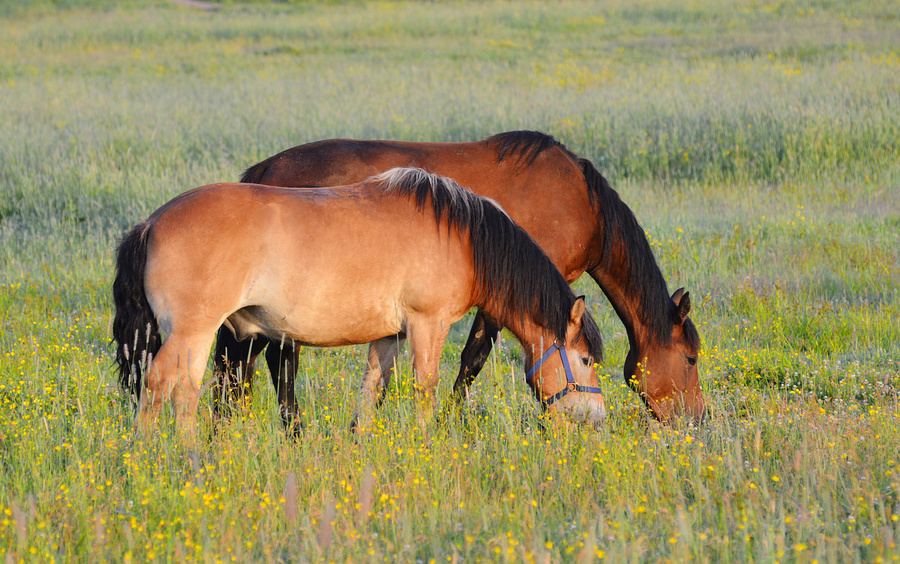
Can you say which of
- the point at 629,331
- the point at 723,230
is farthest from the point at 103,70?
the point at 629,331

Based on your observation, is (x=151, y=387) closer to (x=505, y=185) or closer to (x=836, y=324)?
(x=505, y=185)

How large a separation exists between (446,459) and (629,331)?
2.08m

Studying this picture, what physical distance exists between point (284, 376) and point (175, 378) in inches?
51.1

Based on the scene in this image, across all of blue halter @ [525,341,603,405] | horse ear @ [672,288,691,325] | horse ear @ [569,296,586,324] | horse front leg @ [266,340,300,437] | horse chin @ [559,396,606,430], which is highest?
horse ear @ [569,296,586,324]

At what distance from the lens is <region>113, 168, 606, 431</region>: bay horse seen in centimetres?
392

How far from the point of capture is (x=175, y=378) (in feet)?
12.8

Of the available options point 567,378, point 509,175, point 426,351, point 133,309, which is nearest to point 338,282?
point 426,351

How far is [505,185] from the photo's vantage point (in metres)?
5.59

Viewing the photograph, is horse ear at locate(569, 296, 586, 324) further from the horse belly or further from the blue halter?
the horse belly

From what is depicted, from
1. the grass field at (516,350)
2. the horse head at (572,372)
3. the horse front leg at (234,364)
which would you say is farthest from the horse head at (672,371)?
the horse front leg at (234,364)

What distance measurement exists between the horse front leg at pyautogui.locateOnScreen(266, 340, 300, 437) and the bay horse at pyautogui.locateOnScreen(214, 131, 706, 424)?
0.05 feet

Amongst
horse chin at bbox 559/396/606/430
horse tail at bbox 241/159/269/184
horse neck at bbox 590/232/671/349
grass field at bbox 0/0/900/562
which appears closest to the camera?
grass field at bbox 0/0/900/562

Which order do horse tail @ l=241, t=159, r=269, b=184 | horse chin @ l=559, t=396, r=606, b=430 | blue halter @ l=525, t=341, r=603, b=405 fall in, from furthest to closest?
horse tail @ l=241, t=159, r=269, b=184
blue halter @ l=525, t=341, r=603, b=405
horse chin @ l=559, t=396, r=606, b=430

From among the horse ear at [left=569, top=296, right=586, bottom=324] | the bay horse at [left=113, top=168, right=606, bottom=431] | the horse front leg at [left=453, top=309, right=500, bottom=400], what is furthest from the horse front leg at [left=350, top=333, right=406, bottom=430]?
the horse ear at [left=569, top=296, right=586, bottom=324]
